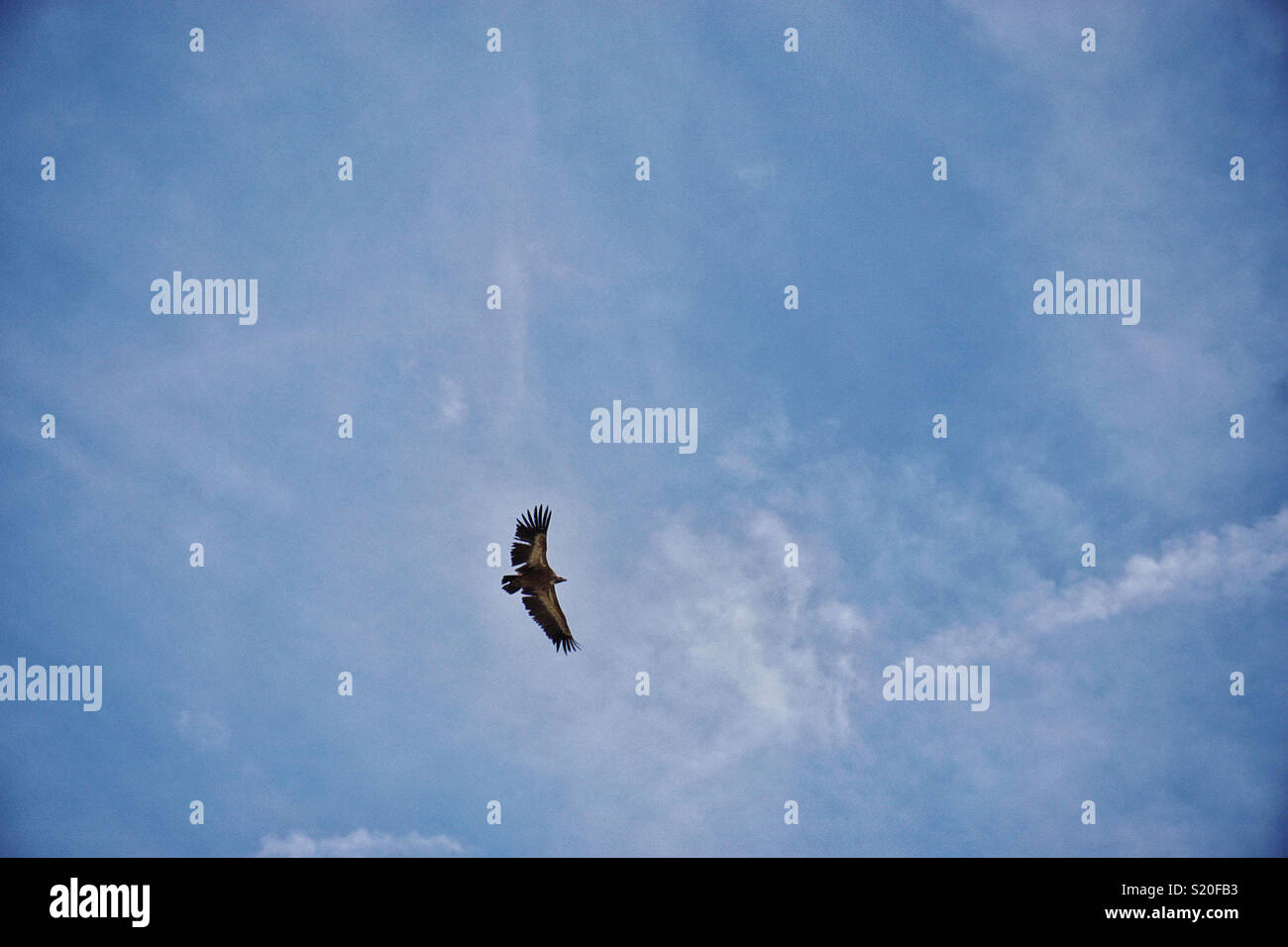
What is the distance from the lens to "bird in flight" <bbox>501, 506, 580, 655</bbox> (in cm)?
2166

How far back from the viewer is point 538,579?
21984mm

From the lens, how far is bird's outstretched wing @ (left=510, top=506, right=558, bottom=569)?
70.9ft

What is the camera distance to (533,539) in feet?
71.1

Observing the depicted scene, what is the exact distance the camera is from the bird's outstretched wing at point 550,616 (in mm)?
22219

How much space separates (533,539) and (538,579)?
3.19 ft

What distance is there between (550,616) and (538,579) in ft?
3.26

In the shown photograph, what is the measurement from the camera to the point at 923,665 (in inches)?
1046

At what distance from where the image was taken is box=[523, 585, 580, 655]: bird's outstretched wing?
22219 mm

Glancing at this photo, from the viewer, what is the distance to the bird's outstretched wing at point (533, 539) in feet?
70.9

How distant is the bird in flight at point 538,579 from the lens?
21656 mm
